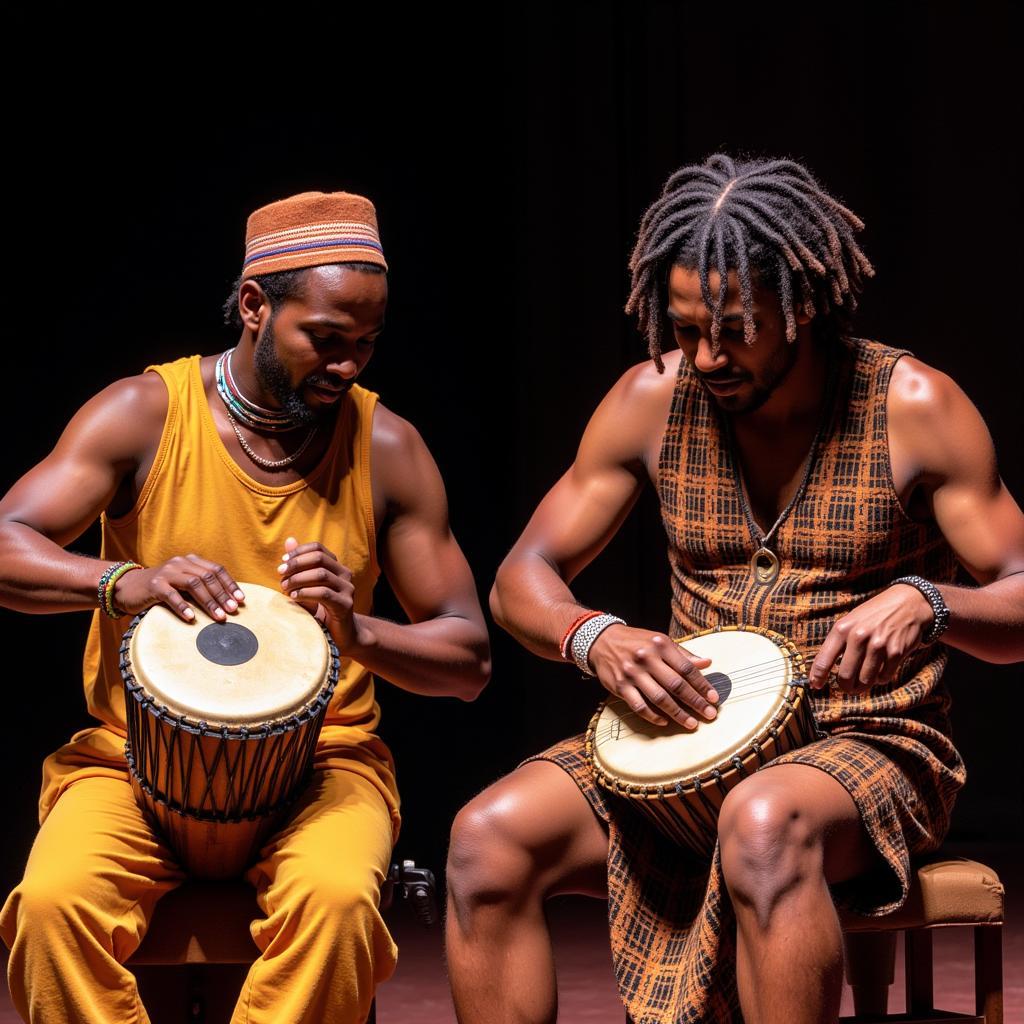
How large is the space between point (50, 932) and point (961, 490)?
5.80 ft

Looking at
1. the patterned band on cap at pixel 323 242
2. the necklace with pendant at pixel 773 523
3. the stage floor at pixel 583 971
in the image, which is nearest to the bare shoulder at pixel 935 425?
the necklace with pendant at pixel 773 523

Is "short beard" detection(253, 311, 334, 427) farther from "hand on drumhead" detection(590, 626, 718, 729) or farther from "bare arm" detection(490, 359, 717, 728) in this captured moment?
"hand on drumhead" detection(590, 626, 718, 729)

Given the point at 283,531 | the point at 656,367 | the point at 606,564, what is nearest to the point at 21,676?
the point at 606,564

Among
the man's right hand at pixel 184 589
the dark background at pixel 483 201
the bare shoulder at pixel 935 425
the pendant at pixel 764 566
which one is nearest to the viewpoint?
the man's right hand at pixel 184 589

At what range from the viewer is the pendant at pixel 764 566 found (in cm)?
358

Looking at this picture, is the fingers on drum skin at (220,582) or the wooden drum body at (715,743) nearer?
the wooden drum body at (715,743)

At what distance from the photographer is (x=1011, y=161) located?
19.2ft

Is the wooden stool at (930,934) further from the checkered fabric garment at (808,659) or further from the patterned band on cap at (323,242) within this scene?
the patterned band on cap at (323,242)

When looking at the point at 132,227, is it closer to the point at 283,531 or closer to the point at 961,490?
the point at 283,531

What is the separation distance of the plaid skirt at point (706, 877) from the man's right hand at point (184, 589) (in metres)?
0.66

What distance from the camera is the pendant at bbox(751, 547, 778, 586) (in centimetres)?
358

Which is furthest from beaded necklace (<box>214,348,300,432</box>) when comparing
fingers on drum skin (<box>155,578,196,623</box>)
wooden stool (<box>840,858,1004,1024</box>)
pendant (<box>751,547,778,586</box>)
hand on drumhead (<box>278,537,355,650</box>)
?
wooden stool (<box>840,858,1004,1024</box>)

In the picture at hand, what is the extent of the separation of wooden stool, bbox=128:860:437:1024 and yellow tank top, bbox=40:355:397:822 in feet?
0.67

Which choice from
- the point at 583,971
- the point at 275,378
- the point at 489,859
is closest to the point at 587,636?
the point at 489,859
